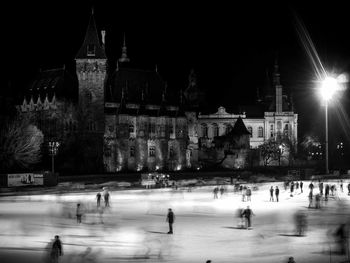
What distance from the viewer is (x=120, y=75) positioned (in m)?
113

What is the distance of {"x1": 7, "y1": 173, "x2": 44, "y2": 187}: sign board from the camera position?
66.5 m

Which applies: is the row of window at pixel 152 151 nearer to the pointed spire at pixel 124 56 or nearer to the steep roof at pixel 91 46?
the steep roof at pixel 91 46

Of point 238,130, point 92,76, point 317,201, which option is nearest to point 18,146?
point 92,76

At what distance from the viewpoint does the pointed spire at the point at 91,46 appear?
103 m

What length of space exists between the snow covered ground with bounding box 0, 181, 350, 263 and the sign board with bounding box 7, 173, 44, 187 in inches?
531

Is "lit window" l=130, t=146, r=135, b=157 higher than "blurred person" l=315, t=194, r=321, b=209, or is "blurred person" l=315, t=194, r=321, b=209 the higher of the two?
"lit window" l=130, t=146, r=135, b=157

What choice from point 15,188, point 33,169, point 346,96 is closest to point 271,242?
point 15,188

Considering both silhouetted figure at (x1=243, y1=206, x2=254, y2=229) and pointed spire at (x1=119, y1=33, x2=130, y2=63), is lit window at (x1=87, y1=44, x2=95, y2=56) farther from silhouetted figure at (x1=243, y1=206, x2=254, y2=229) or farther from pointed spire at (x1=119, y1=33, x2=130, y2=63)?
silhouetted figure at (x1=243, y1=206, x2=254, y2=229)

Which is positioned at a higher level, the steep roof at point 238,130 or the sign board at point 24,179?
the steep roof at point 238,130

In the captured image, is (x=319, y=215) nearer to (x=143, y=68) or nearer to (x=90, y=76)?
(x=90, y=76)

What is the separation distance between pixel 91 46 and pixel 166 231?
7175cm

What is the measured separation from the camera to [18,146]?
3063 inches

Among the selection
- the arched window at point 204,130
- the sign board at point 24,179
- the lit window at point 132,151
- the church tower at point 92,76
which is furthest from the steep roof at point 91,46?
the arched window at point 204,130

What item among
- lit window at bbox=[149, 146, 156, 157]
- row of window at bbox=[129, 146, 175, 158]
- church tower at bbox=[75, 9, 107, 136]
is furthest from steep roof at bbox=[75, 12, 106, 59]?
lit window at bbox=[149, 146, 156, 157]
